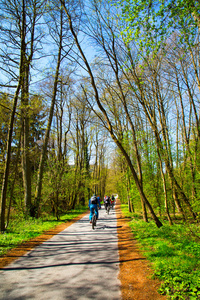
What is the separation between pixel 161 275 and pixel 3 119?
42.9ft

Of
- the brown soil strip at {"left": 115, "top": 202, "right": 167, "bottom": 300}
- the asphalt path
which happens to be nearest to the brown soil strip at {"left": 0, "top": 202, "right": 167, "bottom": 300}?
the brown soil strip at {"left": 115, "top": 202, "right": 167, "bottom": 300}

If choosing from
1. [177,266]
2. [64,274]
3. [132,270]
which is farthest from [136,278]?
[64,274]

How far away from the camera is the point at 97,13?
31.5 ft

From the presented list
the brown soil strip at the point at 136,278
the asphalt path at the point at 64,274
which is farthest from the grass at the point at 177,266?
the asphalt path at the point at 64,274

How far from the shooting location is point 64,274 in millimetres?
3699

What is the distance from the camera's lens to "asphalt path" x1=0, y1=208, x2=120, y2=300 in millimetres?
2984

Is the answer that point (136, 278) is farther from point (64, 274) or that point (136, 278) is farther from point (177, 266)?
point (64, 274)

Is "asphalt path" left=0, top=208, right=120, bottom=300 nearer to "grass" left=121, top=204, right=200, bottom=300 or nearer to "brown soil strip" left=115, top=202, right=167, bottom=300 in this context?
"brown soil strip" left=115, top=202, right=167, bottom=300

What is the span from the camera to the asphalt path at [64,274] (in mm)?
2984

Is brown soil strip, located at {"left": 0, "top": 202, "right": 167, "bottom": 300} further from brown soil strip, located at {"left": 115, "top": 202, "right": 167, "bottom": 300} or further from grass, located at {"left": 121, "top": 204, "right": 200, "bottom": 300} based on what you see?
grass, located at {"left": 121, "top": 204, "right": 200, "bottom": 300}

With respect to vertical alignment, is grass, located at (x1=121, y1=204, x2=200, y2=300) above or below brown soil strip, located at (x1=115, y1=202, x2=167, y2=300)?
above

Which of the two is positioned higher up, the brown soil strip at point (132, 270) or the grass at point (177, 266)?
the grass at point (177, 266)

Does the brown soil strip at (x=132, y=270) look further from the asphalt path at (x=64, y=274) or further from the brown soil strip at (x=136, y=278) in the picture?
the asphalt path at (x=64, y=274)

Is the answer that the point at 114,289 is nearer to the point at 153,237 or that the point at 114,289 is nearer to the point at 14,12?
the point at 153,237
